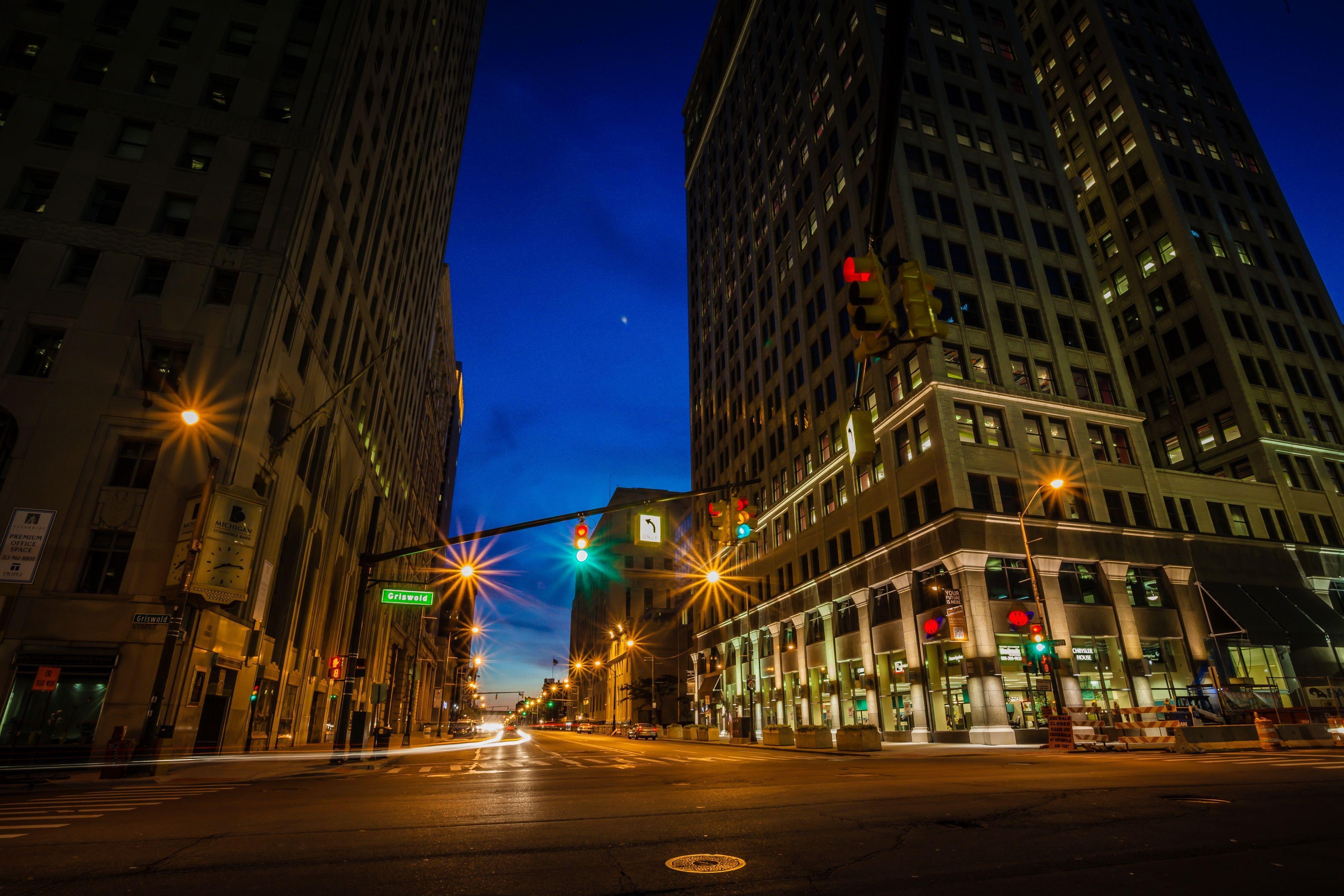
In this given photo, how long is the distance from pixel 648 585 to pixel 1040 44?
110 metres

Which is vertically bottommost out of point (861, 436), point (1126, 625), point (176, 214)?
point (1126, 625)

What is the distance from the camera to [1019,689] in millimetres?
34469

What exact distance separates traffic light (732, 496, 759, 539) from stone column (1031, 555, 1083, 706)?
25949 mm

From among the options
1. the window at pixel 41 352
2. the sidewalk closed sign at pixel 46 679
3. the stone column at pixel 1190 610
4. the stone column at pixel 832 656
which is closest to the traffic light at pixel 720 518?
the sidewalk closed sign at pixel 46 679

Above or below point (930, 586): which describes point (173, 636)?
below

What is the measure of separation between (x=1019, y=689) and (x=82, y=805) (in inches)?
1451

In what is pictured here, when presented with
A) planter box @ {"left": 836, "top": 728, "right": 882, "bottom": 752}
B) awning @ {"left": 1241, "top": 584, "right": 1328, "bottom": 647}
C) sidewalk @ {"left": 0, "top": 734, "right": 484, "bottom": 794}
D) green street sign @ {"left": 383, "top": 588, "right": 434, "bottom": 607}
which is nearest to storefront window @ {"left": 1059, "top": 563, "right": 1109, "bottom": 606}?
awning @ {"left": 1241, "top": 584, "right": 1328, "bottom": 647}

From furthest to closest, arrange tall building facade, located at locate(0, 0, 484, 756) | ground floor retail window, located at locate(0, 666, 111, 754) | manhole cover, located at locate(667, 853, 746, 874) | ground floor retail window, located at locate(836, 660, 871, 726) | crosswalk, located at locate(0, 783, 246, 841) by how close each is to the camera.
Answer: ground floor retail window, located at locate(836, 660, 871, 726)
tall building facade, located at locate(0, 0, 484, 756)
ground floor retail window, located at locate(0, 666, 111, 754)
crosswalk, located at locate(0, 783, 246, 841)
manhole cover, located at locate(667, 853, 746, 874)

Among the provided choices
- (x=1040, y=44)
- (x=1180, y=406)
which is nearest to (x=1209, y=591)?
(x=1180, y=406)

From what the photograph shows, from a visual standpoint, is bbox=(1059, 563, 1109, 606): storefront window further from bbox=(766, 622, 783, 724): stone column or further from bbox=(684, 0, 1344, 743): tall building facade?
bbox=(766, 622, 783, 724): stone column

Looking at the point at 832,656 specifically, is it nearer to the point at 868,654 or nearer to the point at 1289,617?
the point at 868,654

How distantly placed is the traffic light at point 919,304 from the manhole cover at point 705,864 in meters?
5.69

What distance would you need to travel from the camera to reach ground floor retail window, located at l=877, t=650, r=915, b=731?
39375 millimetres

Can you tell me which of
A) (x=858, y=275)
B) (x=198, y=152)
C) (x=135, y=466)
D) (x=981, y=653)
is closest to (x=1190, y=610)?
(x=981, y=653)
